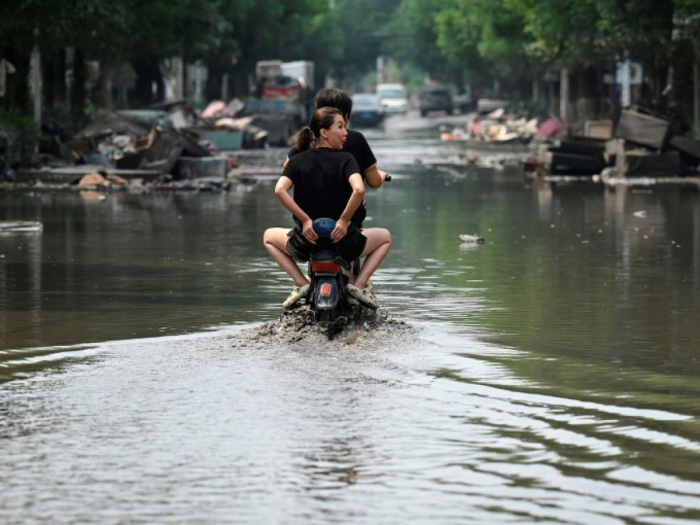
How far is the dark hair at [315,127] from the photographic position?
1052cm

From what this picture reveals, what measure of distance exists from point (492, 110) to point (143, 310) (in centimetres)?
8044

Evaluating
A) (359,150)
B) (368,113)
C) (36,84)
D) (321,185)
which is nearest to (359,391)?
(321,185)

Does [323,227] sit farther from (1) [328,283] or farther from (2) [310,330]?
(2) [310,330]

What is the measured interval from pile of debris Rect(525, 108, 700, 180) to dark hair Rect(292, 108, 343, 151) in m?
23.4

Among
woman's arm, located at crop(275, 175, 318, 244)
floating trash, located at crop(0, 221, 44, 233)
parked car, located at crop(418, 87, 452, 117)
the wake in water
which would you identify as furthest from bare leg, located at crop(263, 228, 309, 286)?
parked car, located at crop(418, 87, 452, 117)

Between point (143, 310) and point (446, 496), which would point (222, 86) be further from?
point (446, 496)

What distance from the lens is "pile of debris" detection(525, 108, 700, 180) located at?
33.5 m

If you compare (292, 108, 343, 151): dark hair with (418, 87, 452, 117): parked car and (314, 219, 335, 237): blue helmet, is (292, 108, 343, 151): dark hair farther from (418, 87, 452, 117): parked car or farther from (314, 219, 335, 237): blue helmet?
(418, 87, 452, 117): parked car

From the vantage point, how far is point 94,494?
6.45m

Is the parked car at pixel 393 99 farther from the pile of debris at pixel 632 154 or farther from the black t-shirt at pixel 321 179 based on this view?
the black t-shirt at pixel 321 179

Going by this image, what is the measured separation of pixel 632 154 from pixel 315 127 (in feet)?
77.9

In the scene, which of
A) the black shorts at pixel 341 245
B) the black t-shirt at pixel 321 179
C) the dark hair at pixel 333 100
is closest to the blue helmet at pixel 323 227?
the black shorts at pixel 341 245

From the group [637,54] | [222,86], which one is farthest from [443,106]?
[637,54]

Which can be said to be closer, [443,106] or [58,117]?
[58,117]
